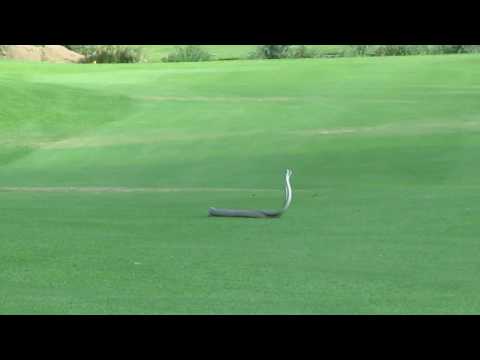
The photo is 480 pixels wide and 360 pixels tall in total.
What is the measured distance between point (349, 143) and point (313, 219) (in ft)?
28.6

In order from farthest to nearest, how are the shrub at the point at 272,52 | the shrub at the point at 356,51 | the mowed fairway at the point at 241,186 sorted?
the shrub at the point at 272,52 < the shrub at the point at 356,51 < the mowed fairway at the point at 241,186

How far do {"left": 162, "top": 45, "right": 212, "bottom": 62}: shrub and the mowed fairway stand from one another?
9261 mm

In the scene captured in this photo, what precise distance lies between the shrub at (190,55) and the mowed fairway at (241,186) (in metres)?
9.26

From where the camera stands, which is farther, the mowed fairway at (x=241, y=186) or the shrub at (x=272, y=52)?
the shrub at (x=272, y=52)

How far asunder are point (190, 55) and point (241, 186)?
24.9 meters

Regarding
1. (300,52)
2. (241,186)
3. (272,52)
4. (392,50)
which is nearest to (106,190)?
(241,186)

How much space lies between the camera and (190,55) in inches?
1582

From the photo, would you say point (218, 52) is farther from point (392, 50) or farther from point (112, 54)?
point (392, 50)

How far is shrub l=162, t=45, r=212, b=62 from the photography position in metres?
40.0

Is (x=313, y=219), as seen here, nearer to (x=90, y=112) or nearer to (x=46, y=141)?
(x=46, y=141)

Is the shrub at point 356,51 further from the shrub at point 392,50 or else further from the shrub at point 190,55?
the shrub at point 190,55

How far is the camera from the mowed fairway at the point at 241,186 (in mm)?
6598

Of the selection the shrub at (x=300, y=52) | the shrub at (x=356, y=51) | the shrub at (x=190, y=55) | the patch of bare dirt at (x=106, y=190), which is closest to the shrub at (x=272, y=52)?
the shrub at (x=300, y=52)

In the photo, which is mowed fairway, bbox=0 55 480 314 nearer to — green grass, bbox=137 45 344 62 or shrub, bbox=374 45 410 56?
shrub, bbox=374 45 410 56
